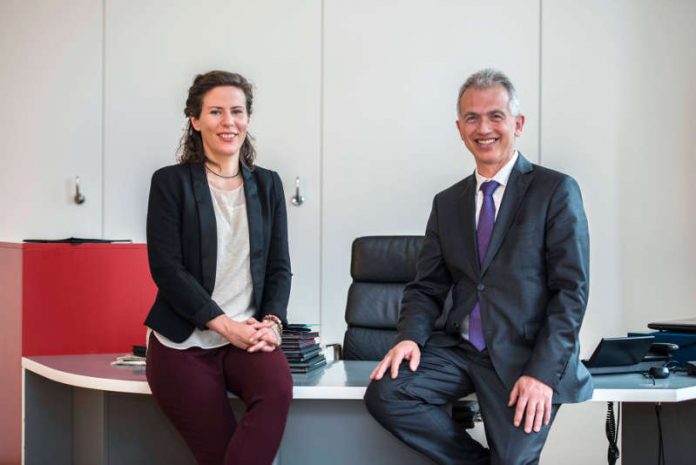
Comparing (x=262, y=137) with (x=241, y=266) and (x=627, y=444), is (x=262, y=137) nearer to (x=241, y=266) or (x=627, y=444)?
(x=241, y=266)

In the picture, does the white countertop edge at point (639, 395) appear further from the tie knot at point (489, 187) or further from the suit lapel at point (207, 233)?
the suit lapel at point (207, 233)

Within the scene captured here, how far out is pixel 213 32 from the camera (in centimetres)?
437

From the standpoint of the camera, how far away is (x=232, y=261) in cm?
228

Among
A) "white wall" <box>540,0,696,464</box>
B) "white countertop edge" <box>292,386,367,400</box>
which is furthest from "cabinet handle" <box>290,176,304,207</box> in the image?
"white countertop edge" <box>292,386,367,400</box>

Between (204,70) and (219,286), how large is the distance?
2426 mm

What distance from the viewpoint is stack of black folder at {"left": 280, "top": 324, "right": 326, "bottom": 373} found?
7.65 feet

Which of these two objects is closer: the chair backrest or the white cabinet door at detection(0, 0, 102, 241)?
the chair backrest

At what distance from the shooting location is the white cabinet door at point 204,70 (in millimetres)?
4324

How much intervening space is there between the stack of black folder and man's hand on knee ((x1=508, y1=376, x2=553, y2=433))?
644 millimetres

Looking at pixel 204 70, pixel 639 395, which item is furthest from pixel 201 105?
pixel 204 70

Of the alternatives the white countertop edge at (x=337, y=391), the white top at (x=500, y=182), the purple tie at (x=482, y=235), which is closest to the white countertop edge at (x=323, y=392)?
the white countertop edge at (x=337, y=391)

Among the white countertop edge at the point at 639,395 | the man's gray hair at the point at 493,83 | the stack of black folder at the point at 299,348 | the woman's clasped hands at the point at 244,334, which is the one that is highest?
the man's gray hair at the point at 493,83

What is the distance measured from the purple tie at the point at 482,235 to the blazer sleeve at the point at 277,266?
541 mm

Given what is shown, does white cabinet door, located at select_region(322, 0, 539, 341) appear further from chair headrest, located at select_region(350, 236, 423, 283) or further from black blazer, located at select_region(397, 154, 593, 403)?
black blazer, located at select_region(397, 154, 593, 403)
